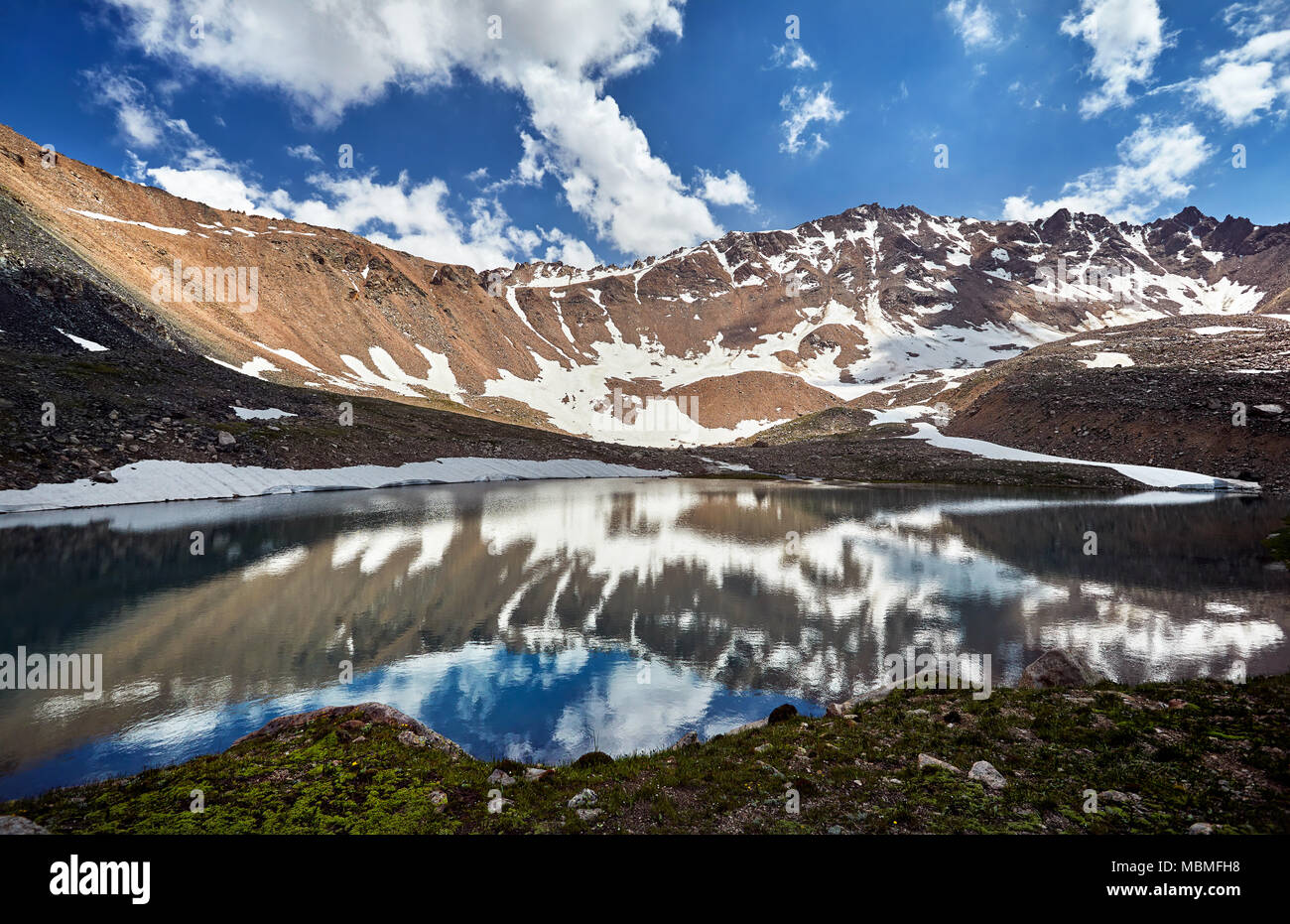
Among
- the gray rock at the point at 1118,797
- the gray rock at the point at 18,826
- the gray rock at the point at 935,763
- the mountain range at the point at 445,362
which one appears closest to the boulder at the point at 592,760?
the gray rock at the point at 935,763

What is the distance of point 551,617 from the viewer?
17.2 m

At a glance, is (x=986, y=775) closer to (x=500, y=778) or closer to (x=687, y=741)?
(x=687, y=741)

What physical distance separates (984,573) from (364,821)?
2471cm

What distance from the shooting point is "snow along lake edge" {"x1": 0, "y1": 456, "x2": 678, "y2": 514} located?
35.1 meters

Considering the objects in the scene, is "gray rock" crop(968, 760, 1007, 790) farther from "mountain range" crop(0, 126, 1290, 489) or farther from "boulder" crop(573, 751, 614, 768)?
"mountain range" crop(0, 126, 1290, 489)

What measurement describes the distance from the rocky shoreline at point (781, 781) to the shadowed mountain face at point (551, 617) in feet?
6.59

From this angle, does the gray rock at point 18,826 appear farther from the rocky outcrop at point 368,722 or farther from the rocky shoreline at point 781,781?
the rocky outcrop at point 368,722

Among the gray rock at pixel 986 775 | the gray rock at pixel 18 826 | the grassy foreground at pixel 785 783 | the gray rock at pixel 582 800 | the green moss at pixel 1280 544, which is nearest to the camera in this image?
the gray rock at pixel 18 826

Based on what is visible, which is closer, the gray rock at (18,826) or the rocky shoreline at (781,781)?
the gray rock at (18,826)

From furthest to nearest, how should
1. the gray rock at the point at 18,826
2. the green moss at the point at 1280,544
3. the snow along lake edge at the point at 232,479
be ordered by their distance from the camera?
the snow along lake edge at the point at 232,479 → the green moss at the point at 1280,544 → the gray rock at the point at 18,826

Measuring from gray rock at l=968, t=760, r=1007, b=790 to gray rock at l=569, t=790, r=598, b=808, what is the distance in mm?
5195

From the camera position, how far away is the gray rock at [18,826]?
5.48 metres

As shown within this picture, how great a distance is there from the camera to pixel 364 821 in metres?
6.15
